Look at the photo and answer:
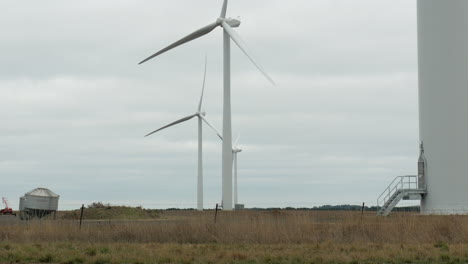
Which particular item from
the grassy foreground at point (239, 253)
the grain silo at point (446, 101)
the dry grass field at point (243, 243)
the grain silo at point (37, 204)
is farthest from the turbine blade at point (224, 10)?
the grassy foreground at point (239, 253)

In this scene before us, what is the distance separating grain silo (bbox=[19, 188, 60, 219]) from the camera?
191 feet

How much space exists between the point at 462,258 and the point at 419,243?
4826mm

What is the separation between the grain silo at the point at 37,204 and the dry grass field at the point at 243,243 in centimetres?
2731

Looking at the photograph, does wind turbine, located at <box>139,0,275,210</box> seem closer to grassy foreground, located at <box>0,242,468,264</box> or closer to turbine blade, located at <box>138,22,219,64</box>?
turbine blade, located at <box>138,22,219,64</box>

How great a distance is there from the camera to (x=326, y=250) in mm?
22156

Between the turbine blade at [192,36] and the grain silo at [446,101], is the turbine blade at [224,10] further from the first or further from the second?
the grain silo at [446,101]

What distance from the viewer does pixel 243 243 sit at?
84.3 ft

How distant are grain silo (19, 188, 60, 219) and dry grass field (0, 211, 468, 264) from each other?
27311 millimetres

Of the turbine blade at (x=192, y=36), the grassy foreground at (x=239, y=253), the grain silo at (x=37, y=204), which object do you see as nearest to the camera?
the grassy foreground at (x=239, y=253)

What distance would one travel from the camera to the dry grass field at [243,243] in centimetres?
2011

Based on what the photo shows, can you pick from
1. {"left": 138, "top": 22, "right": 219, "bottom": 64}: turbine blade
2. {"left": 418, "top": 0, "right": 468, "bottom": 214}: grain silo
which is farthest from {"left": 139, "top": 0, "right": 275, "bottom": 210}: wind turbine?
{"left": 418, "top": 0, "right": 468, "bottom": 214}: grain silo

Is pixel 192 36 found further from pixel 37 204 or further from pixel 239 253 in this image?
pixel 239 253

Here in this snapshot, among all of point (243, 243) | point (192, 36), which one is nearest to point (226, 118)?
point (192, 36)

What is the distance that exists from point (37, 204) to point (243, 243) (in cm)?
3679
